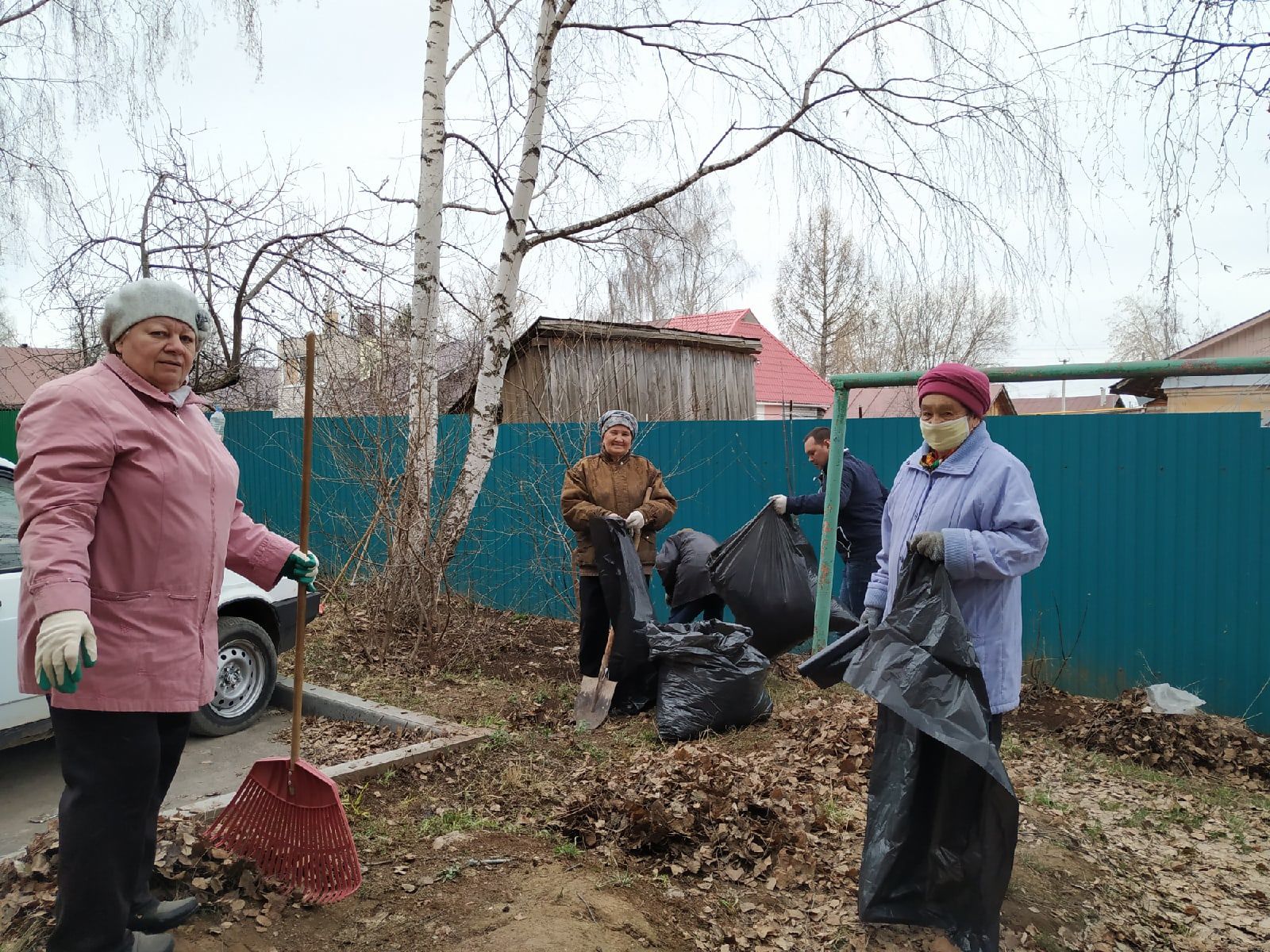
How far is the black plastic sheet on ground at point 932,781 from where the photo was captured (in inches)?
97.7

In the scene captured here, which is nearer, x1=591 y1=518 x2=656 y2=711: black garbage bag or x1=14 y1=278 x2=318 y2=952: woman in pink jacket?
x1=14 y1=278 x2=318 y2=952: woman in pink jacket

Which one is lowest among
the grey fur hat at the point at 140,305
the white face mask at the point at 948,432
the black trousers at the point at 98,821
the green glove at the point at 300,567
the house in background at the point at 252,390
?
the black trousers at the point at 98,821

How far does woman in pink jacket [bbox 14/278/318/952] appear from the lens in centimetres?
193

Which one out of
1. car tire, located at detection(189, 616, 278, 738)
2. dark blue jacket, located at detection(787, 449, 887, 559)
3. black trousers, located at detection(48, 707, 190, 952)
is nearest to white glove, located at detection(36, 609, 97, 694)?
black trousers, located at detection(48, 707, 190, 952)

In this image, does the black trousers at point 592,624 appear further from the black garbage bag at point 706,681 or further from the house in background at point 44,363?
the house in background at point 44,363

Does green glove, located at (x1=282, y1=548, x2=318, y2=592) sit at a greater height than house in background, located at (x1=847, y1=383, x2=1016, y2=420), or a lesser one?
lesser

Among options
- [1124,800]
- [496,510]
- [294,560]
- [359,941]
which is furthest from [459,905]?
[496,510]

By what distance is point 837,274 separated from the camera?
32562 mm

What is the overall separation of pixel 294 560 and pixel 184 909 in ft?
3.15

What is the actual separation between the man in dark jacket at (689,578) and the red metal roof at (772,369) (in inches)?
500

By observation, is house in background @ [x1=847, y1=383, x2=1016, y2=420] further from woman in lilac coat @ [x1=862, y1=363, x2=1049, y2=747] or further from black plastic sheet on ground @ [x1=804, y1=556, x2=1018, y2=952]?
black plastic sheet on ground @ [x1=804, y1=556, x2=1018, y2=952]

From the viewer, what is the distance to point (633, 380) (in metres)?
12.4

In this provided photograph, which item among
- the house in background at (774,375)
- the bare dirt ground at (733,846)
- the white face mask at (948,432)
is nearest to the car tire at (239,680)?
the bare dirt ground at (733,846)

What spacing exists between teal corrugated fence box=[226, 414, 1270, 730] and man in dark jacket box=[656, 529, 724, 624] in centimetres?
106
